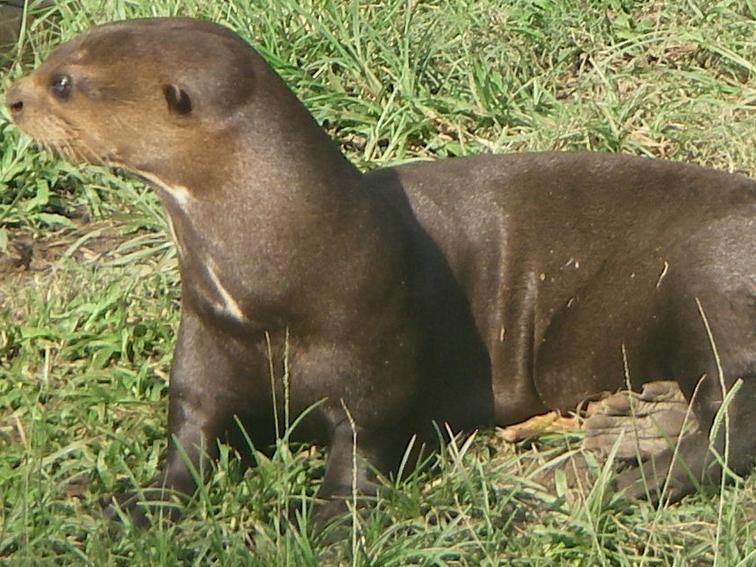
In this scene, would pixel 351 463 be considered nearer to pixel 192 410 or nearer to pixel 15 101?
pixel 192 410

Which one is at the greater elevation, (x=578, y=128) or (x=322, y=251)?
(x=322, y=251)

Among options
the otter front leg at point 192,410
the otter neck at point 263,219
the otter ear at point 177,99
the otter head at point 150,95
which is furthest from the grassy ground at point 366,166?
the otter ear at point 177,99

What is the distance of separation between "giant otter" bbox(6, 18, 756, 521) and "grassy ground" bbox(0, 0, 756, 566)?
0.15 metres

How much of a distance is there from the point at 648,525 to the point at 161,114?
1.35 meters

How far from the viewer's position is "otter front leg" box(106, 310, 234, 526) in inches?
162

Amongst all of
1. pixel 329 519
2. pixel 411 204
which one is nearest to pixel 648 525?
pixel 329 519

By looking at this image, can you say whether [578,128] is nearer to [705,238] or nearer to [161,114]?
[705,238]

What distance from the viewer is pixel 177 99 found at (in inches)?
155

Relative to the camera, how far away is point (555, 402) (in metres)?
4.58

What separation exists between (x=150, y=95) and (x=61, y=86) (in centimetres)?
24

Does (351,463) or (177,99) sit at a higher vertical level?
(177,99)

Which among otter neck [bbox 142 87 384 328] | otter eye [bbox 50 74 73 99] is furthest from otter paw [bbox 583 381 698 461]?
otter eye [bbox 50 74 73 99]

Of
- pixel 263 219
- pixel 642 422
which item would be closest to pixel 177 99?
pixel 263 219

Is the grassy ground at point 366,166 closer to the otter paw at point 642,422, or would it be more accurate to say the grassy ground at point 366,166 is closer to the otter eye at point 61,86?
the otter paw at point 642,422
